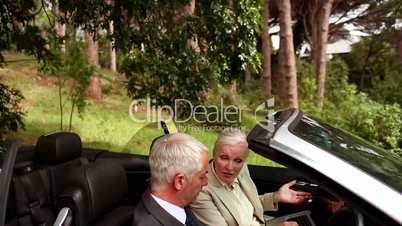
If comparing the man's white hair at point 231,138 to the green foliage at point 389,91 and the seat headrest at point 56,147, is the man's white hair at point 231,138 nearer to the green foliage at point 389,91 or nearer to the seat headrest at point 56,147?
the seat headrest at point 56,147

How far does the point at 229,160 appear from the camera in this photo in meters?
2.54

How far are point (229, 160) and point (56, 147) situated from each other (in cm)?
102

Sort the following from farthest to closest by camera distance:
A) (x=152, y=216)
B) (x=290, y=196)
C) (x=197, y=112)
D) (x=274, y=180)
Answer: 1. (x=197, y=112)
2. (x=274, y=180)
3. (x=290, y=196)
4. (x=152, y=216)

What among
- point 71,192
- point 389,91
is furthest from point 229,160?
point 389,91

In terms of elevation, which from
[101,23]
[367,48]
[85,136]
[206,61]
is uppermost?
[367,48]

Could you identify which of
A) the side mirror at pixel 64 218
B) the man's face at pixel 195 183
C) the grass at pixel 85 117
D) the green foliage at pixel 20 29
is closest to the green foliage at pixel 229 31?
the grass at pixel 85 117

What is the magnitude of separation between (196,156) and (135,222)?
33cm

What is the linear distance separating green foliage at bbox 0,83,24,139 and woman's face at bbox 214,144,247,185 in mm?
4292

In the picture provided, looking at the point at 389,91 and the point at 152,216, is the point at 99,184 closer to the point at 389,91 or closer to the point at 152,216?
the point at 152,216

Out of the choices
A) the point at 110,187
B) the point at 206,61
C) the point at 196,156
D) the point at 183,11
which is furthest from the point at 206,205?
the point at 183,11

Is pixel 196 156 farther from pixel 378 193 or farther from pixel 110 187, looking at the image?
pixel 110 187

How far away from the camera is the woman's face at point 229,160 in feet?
8.31

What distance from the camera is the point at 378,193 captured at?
62.6 inches

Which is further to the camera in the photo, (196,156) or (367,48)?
(367,48)
